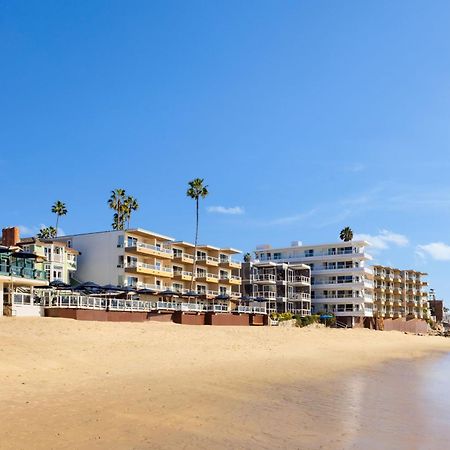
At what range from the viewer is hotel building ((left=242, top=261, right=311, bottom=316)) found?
90812 millimetres

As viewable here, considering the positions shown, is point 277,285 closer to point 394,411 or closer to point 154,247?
point 154,247

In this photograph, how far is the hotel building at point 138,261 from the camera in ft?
220

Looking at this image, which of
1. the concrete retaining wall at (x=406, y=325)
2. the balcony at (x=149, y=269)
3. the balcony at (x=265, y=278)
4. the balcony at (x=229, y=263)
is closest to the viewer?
the balcony at (x=149, y=269)

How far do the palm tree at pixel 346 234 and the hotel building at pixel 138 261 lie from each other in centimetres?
4841

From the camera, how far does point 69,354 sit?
25.8 meters

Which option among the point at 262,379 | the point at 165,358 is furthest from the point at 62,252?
the point at 262,379

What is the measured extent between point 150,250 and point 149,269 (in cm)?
261

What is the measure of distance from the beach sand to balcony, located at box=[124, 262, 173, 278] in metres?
28.2

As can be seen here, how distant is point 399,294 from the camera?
115750 millimetres

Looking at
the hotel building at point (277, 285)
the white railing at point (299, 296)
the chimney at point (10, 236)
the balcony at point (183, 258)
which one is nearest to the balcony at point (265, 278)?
the hotel building at point (277, 285)

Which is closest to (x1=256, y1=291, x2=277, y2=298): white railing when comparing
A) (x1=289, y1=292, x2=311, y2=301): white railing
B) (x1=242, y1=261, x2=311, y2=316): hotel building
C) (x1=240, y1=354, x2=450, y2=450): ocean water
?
(x1=242, y1=261, x2=311, y2=316): hotel building

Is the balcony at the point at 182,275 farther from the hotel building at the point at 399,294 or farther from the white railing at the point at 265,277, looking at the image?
the hotel building at the point at 399,294

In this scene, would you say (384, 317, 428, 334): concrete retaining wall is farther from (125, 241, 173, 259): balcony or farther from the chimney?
the chimney

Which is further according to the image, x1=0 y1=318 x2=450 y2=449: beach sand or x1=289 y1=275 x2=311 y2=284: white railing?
x1=289 y1=275 x2=311 y2=284: white railing
